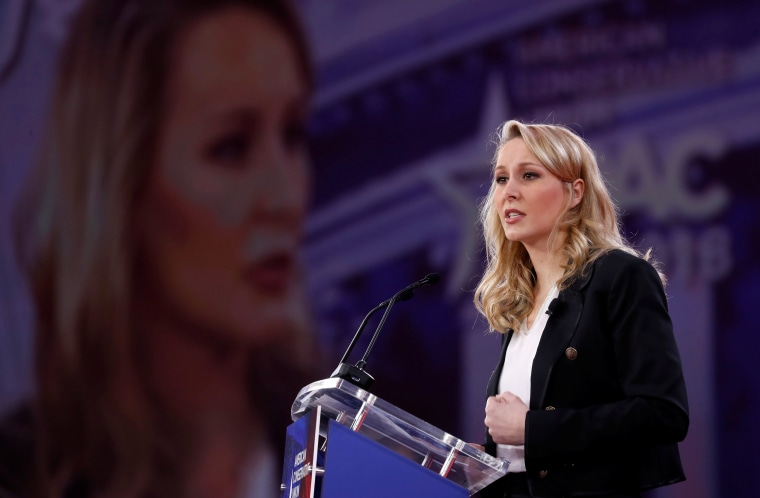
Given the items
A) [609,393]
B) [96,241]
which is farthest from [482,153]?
[609,393]

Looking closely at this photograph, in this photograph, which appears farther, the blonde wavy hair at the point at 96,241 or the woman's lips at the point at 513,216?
the blonde wavy hair at the point at 96,241

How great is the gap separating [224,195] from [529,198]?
208 centimetres

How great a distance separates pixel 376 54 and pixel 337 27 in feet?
0.75

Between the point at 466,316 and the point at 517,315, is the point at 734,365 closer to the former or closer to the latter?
the point at 466,316

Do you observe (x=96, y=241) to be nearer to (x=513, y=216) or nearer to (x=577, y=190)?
(x=513, y=216)

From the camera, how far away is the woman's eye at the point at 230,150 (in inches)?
158

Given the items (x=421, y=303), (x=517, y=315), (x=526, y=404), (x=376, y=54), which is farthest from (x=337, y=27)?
(x=526, y=404)

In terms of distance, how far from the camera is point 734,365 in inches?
163

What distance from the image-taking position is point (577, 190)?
89.4 inches

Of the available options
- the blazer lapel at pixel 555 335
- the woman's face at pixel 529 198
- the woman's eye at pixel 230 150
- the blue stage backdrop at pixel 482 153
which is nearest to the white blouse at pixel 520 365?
the blazer lapel at pixel 555 335

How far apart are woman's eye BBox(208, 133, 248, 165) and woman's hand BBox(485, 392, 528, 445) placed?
229 cm

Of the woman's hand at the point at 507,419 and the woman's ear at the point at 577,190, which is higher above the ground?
the woman's ear at the point at 577,190

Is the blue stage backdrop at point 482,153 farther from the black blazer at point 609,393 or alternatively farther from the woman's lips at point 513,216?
the black blazer at point 609,393

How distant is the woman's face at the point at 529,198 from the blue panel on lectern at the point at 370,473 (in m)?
0.72
